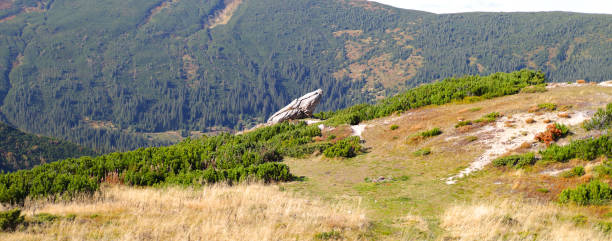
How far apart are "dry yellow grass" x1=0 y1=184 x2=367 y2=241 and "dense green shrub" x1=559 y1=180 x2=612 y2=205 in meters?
5.59

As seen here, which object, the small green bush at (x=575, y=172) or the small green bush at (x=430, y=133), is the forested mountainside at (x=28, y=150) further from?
the small green bush at (x=575, y=172)

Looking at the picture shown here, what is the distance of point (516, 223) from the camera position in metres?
9.25

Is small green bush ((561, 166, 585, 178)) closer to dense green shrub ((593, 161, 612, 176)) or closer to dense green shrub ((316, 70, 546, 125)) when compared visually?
dense green shrub ((593, 161, 612, 176))

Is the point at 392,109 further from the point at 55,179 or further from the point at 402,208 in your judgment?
the point at 55,179

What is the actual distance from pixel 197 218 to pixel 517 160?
36.1ft

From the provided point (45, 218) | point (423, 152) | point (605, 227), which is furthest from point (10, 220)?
point (423, 152)

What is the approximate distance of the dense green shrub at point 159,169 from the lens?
12633 millimetres

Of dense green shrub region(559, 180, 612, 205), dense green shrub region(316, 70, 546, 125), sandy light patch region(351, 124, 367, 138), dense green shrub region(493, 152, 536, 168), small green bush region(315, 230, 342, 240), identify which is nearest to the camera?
small green bush region(315, 230, 342, 240)

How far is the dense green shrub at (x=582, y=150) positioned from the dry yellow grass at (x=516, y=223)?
11.5ft

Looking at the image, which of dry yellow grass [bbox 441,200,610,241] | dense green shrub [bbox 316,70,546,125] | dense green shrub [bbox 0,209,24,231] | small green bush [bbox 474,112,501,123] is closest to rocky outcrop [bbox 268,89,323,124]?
dense green shrub [bbox 316,70,546,125]

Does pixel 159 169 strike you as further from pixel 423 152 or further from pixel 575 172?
pixel 575 172

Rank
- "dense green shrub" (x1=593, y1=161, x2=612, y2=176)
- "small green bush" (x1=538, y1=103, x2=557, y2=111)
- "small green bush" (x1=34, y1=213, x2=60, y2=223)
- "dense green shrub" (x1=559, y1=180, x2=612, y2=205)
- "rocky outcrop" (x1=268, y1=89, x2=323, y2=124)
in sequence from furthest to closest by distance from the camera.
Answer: "rocky outcrop" (x1=268, y1=89, x2=323, y2=124)
"small green bush" (x1=538, y1=103, x2=557, y2=111)
"dense green shrub" (x1=593, y1=161, x2=612, y2=176)
"dense green shrub" (x1=559, y1=180, x2=612, y2=205)
"small green bush" (x1=34, y1=213, x2=60, y2=223)

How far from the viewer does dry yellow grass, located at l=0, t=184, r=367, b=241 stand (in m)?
8.18

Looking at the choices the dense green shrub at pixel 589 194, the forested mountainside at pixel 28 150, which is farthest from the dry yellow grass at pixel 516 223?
the forested mountainside at pixel 28 150
